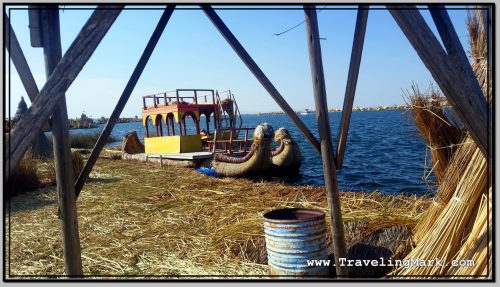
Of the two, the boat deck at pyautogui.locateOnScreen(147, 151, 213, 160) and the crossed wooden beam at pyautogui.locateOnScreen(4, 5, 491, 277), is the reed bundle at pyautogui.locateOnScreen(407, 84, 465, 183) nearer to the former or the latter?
the crossed wooden beam at pyautogui.locateOnScreen(4, 5, 491, 277)

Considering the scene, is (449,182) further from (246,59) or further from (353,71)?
(246,59)

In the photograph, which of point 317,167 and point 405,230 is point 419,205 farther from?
point 317,167

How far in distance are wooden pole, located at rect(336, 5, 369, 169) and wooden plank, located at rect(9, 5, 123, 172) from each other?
186cm

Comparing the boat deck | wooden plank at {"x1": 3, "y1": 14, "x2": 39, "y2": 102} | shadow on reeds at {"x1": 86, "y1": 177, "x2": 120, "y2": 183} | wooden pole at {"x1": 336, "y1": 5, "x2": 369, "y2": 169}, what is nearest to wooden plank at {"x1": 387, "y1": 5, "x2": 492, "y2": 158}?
Answer: wooden pole at {"x1": 336, "y1": 5, "x2": 369, "y2": 169}

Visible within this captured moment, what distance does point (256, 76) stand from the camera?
3.46 metres

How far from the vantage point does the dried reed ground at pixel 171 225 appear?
15.8 feet

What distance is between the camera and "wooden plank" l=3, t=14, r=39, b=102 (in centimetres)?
308

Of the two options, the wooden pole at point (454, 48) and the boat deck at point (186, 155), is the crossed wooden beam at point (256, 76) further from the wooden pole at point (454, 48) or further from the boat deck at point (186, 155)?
the boat deck at point (186, 155)

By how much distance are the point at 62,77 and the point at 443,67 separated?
2.42 metres

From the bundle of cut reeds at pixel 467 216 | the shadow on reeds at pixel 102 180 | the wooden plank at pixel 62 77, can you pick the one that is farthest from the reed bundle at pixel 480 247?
the shadow on reeds at pixel 102 180

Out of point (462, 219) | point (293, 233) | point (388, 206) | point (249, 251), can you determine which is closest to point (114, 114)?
point (293, 233)

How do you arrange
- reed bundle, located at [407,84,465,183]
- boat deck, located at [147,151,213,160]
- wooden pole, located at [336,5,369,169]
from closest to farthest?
wooden pole, located at [336,5,369,169]
reed bundle, located at [407,84,465,183]
boat deck, located at [147,151,213,160]

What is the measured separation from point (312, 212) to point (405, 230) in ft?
3.77

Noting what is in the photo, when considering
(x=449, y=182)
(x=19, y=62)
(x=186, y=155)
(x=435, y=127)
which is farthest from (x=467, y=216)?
(x=186, y=155)
